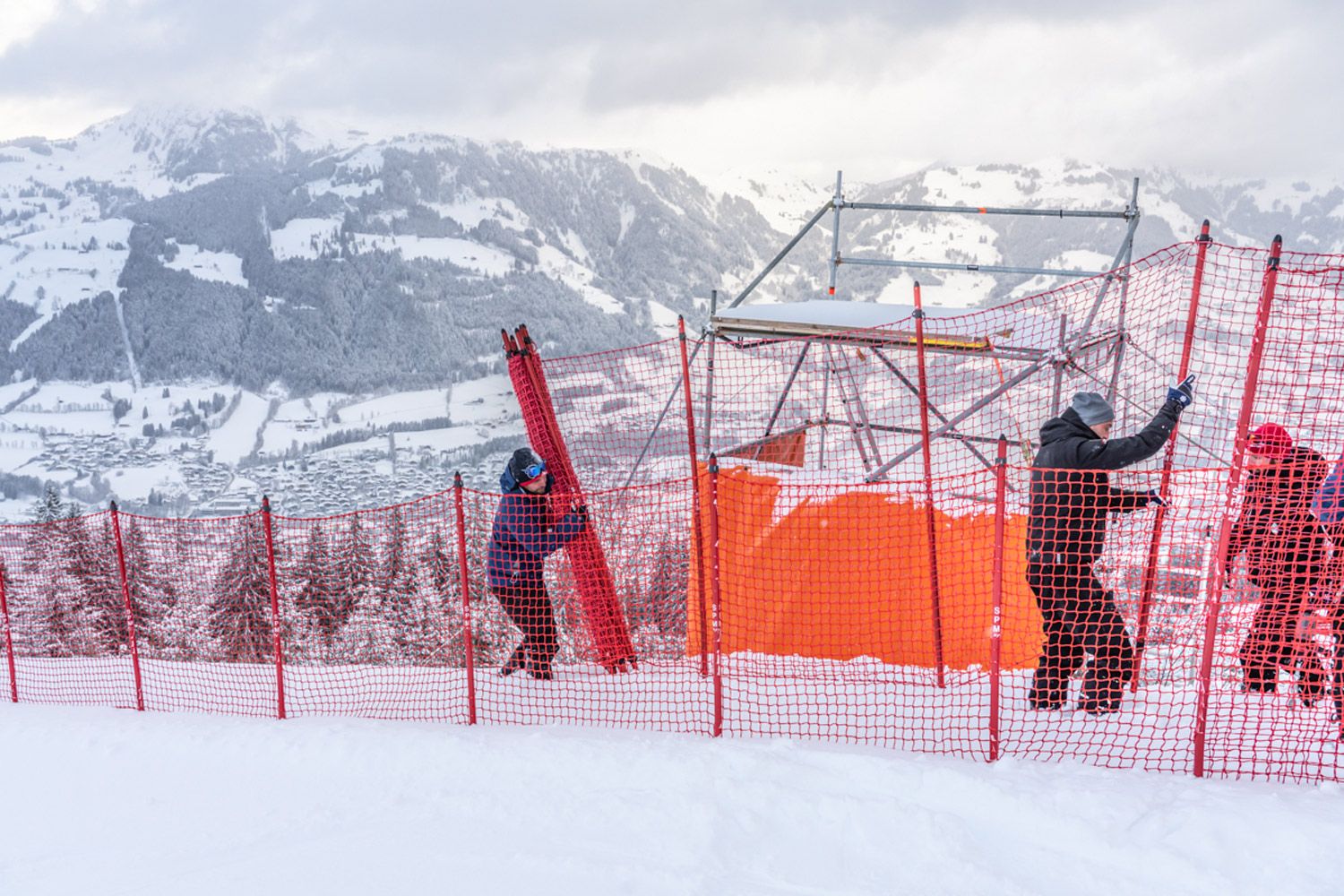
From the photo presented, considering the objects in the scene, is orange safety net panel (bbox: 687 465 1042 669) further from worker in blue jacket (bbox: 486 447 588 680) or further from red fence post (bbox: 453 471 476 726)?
red fence post (bbox: 453 471 476 726)

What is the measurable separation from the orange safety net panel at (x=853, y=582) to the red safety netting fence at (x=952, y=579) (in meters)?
0.02

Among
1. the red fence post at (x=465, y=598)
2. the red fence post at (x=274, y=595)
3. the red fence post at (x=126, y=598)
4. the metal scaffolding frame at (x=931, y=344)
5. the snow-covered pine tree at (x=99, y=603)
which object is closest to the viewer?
the red fence post at (x=465, y=598)

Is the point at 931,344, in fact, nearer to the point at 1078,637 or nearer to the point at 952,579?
the point at 952,579

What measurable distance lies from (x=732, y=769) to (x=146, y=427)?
583 feet

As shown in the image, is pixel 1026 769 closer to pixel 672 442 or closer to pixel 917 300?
pixel 917 300

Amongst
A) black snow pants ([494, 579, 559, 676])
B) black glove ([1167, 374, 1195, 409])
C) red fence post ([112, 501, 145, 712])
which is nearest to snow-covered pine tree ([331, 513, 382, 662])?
red fence post ([112, 501, 145, 712])

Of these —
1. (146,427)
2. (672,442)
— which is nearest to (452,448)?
(146,427)

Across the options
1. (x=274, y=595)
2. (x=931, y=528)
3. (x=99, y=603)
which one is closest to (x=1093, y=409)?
(x=931, y=528)

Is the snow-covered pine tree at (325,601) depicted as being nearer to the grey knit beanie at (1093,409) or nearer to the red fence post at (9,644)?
the red fence post at (9,644)

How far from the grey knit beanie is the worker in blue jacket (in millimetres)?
3263

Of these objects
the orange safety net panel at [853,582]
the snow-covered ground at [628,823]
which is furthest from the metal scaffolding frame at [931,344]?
the snow-covered ground at [628,823]

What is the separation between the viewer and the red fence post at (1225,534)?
422 cm

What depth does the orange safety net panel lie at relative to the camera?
6.70 m

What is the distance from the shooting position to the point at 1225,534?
435 cm
